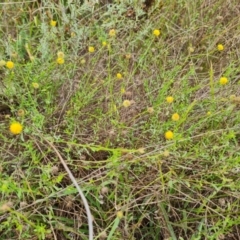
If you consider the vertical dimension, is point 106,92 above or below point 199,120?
above

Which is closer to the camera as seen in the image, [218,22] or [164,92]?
[164,92]

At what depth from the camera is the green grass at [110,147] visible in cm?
119

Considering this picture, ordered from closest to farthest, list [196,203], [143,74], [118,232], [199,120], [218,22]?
[118,232] → [196,203] → [199,120] → [143,74] → [218,22]

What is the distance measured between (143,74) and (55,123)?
38 cm

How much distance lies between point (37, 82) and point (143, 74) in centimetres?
40

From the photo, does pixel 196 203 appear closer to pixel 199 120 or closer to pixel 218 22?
pixel 199 120

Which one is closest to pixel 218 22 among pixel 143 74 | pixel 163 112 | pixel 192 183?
pixel 143 74

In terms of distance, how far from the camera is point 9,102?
1.35 metres

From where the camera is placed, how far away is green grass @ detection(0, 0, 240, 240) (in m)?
1.19

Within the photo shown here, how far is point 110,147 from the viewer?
52.0 inches

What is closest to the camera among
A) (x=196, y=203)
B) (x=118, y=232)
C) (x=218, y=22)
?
(x=118, y=232)

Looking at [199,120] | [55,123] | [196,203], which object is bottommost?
[196,203]

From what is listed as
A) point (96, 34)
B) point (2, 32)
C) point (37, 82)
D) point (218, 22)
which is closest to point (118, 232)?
point (37, 82)

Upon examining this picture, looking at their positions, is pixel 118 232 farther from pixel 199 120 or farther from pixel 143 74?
pixel 143 74
